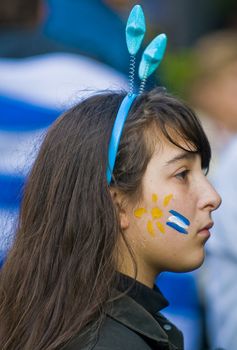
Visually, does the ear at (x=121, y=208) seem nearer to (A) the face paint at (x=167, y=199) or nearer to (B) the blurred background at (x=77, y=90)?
(A) the face paint at (x=167, y=199)

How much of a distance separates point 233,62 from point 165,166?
2444 mm

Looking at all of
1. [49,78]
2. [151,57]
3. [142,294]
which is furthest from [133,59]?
[49,78]

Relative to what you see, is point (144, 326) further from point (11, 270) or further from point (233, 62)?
Answer: point (233, 62)

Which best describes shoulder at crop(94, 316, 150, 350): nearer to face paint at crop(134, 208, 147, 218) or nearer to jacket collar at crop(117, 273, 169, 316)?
jacket collar at crop(117, 273, 169, 316)

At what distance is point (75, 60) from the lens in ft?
11.8

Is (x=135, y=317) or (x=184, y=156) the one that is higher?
(x=184, y=156)

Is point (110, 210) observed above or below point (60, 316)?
above

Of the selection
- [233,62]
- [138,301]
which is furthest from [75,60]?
[138,301]

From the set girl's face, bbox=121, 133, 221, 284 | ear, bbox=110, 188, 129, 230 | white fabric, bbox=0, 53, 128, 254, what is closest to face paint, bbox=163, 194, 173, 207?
girl's face, bbox=121, 133, 221, 284

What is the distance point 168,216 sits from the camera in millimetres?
2254

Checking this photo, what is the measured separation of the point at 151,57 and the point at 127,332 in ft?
2.59

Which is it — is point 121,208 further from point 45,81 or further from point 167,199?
point 45,81

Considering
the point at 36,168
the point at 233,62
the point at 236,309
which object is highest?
the point at 36,168

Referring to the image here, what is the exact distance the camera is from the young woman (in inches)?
85.6
